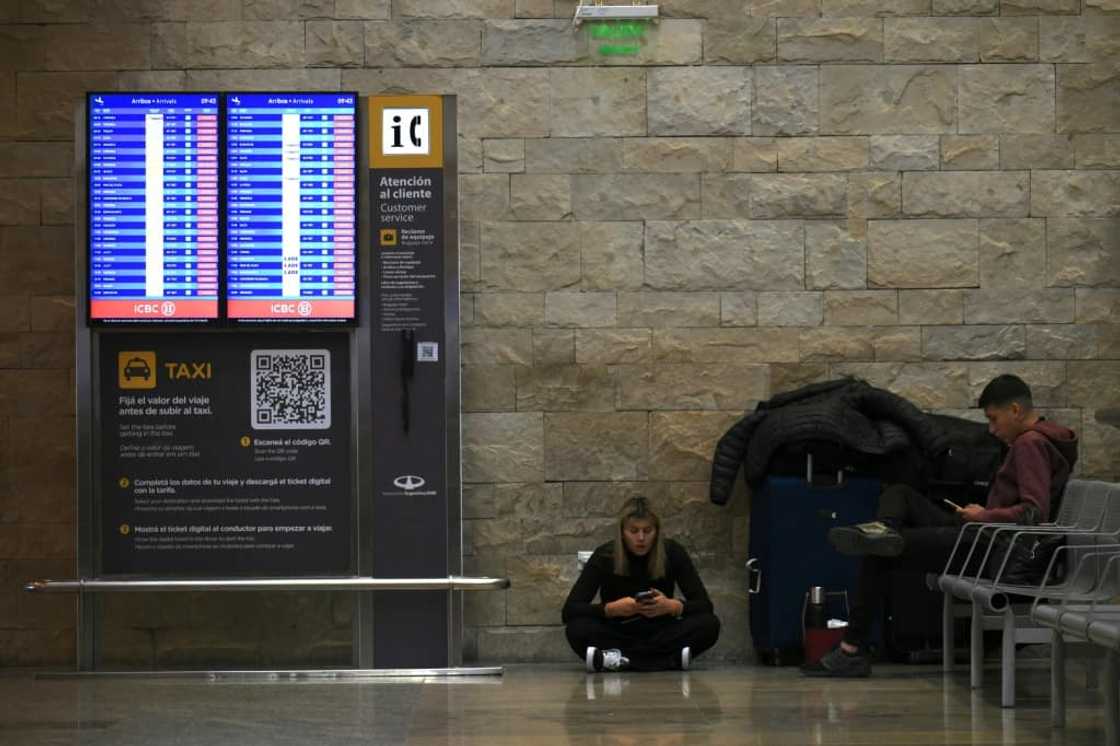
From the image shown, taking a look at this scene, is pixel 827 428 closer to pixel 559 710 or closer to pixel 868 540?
pixel 868 540

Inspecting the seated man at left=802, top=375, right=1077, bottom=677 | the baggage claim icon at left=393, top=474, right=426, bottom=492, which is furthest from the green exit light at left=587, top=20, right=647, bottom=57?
the seated man at left=802, top=375, right=1077, bottom=677

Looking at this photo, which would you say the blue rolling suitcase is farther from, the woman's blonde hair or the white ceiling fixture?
the white ceiling fixture

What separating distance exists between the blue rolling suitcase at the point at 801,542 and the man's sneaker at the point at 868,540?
71 cm

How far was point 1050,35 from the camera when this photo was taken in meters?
9.73

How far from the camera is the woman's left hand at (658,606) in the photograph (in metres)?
8.91

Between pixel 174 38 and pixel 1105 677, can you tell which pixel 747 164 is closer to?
pixel 174 38

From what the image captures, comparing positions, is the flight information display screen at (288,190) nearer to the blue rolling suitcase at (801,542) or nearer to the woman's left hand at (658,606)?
the woman's left hand at (658,606)

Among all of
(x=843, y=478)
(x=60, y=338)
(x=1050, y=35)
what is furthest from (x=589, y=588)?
(x=1050, y=35)

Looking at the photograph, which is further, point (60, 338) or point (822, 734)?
point (60, 338)

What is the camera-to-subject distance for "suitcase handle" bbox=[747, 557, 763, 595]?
9234mm

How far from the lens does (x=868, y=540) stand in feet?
27.1

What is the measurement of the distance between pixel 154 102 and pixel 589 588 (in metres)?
3.18

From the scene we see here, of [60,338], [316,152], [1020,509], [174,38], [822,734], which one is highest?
[174,38]

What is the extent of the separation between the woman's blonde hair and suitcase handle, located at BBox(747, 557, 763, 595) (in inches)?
19.9
